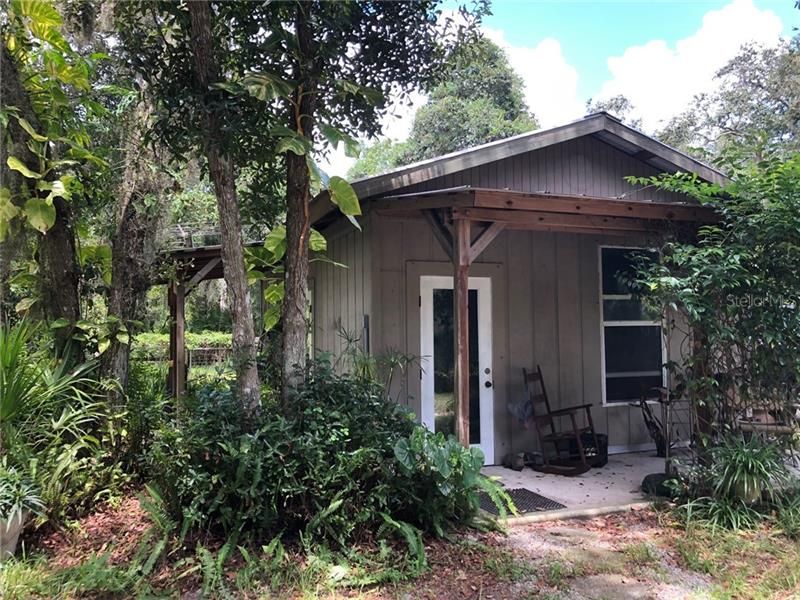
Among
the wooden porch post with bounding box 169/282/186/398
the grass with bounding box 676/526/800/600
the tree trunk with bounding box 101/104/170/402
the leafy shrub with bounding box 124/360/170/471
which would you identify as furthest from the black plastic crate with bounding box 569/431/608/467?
the wooden porch post with bounding box 169/282/186/398

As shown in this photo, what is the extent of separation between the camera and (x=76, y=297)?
515cm

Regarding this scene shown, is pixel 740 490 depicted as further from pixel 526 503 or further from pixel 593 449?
pixel 593 449

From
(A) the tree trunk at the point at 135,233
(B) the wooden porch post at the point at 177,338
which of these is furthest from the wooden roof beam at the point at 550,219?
(B) the wooden porch post at the point at 177,338

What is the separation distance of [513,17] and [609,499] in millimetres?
4851

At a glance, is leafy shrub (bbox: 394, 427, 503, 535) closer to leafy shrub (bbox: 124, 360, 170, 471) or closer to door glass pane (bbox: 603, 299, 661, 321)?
leafy shrub (bbox: 124, 360, 170, 471)

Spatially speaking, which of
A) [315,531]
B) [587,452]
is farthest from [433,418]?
[315,531]

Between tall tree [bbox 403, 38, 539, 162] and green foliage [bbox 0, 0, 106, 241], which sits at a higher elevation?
tall tree [bbox 403, 38, 539, 162]

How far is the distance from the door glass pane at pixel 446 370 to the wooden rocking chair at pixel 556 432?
610 millimetres

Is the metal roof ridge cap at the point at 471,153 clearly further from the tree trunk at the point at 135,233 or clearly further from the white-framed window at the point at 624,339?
the tree trunk at the point at 135,233

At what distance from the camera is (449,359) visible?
604cm

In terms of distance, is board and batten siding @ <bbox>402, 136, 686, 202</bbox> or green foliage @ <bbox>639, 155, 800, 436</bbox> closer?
green foliage @ <bbox>639, 155, 800, 436</bbox>

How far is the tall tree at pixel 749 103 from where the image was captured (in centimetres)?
1864

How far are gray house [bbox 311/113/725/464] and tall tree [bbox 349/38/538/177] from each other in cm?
1400

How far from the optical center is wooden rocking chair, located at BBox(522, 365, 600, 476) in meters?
5.87
